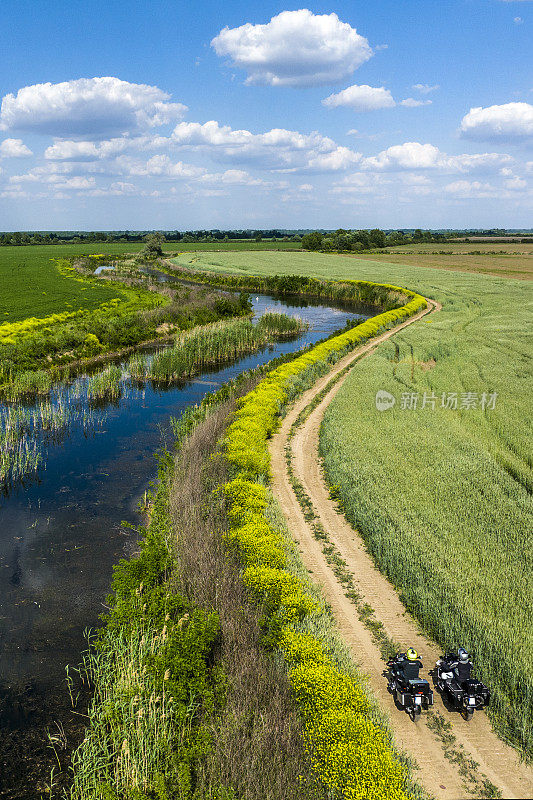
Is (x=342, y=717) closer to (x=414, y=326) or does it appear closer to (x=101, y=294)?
(x=414, y=326)

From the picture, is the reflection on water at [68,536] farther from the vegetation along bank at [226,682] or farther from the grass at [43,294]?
the grass at [43,294]

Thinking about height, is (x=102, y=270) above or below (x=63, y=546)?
above

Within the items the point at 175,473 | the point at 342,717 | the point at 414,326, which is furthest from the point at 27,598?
the point at 414,326

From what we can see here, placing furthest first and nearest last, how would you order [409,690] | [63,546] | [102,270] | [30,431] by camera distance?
[102,270] → [30,431] → [63,546] → [409,690]

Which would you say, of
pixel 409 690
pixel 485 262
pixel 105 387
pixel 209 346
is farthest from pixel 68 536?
pixel 485 262

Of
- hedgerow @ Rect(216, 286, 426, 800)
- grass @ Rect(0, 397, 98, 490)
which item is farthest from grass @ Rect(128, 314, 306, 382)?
hedgerow @ Rect(216, 286, 426, 800)

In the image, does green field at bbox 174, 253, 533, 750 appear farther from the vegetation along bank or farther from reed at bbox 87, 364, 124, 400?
reed at bbox 87, 364, 124, 400

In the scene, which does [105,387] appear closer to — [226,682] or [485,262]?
[226,682]
